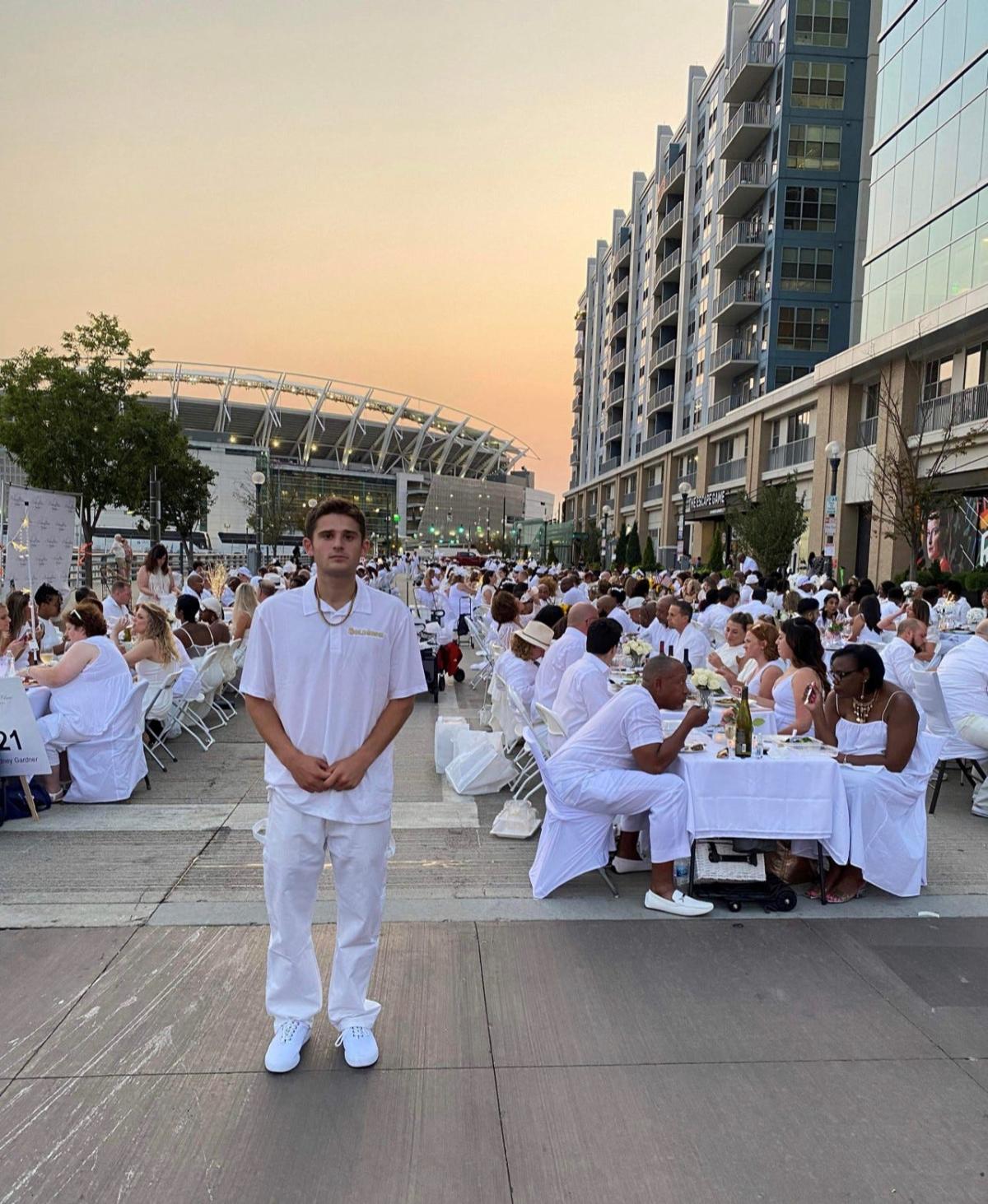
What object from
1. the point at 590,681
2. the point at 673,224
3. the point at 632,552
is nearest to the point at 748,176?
the point at 673,224

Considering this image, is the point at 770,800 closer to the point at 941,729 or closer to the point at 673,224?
the point at 941,729

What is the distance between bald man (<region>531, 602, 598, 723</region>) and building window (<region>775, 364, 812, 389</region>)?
118 ft

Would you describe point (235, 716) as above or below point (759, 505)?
below

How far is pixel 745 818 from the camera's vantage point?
4.67 meters

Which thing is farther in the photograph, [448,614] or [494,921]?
[448,614]

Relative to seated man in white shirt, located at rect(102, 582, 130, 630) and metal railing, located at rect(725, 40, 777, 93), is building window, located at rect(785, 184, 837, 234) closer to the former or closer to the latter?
metal railing, located at rect(725, 40, 777, 93)

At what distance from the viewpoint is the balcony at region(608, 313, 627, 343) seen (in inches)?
2667

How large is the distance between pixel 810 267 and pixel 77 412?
33.5 metres

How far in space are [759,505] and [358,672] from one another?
25931mm

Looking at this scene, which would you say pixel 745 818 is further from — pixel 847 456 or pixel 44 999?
pixel 847 456

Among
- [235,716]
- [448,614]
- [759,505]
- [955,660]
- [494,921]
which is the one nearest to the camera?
[494,921]

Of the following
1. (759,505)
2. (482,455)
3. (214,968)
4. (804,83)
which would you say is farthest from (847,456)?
(482,455)

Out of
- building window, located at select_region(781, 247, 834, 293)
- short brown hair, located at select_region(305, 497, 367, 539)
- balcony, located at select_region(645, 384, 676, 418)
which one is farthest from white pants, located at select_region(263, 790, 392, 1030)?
balcony, located at select_region(645, 384, 676, 418)

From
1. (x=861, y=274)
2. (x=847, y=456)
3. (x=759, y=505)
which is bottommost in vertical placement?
(x=759, y=505)
